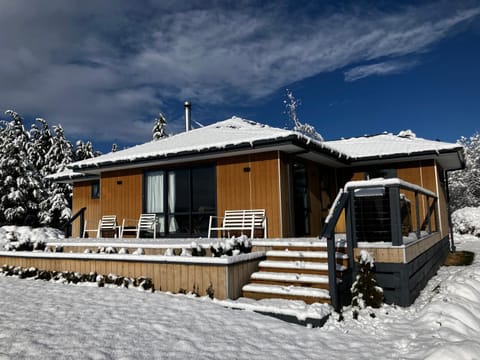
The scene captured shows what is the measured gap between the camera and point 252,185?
932cm

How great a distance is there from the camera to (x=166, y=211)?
35.0 feet

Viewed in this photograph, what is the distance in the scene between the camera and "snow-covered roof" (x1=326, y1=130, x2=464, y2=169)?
10.7 m

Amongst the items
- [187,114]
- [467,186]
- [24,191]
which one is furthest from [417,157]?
[467,186]

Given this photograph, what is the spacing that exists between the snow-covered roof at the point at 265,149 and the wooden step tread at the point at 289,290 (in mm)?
3690

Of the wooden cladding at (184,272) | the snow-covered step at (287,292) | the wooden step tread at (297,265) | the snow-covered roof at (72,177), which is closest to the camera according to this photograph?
the snow-covered step at (287,292)

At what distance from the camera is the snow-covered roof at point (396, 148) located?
422 inches

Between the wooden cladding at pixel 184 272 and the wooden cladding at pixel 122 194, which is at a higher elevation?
the wooden cladding at pixel 122 194

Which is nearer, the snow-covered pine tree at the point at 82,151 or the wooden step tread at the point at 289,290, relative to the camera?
the wooden step tread at the point at 289,290

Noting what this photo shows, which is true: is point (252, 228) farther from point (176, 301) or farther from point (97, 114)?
point (97, 114)

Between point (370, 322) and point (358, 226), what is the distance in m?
2.43

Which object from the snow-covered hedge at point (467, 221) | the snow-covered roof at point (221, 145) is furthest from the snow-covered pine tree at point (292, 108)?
the snow-covered roof at point (221, 145)

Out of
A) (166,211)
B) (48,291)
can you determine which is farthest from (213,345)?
(166,211)

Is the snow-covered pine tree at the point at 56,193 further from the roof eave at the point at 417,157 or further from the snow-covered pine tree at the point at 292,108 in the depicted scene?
the roof eave at the point at 417,157

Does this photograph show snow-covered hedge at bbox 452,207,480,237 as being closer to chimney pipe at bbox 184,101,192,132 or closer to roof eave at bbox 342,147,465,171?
roof eave at bbox 342,147,465,171
